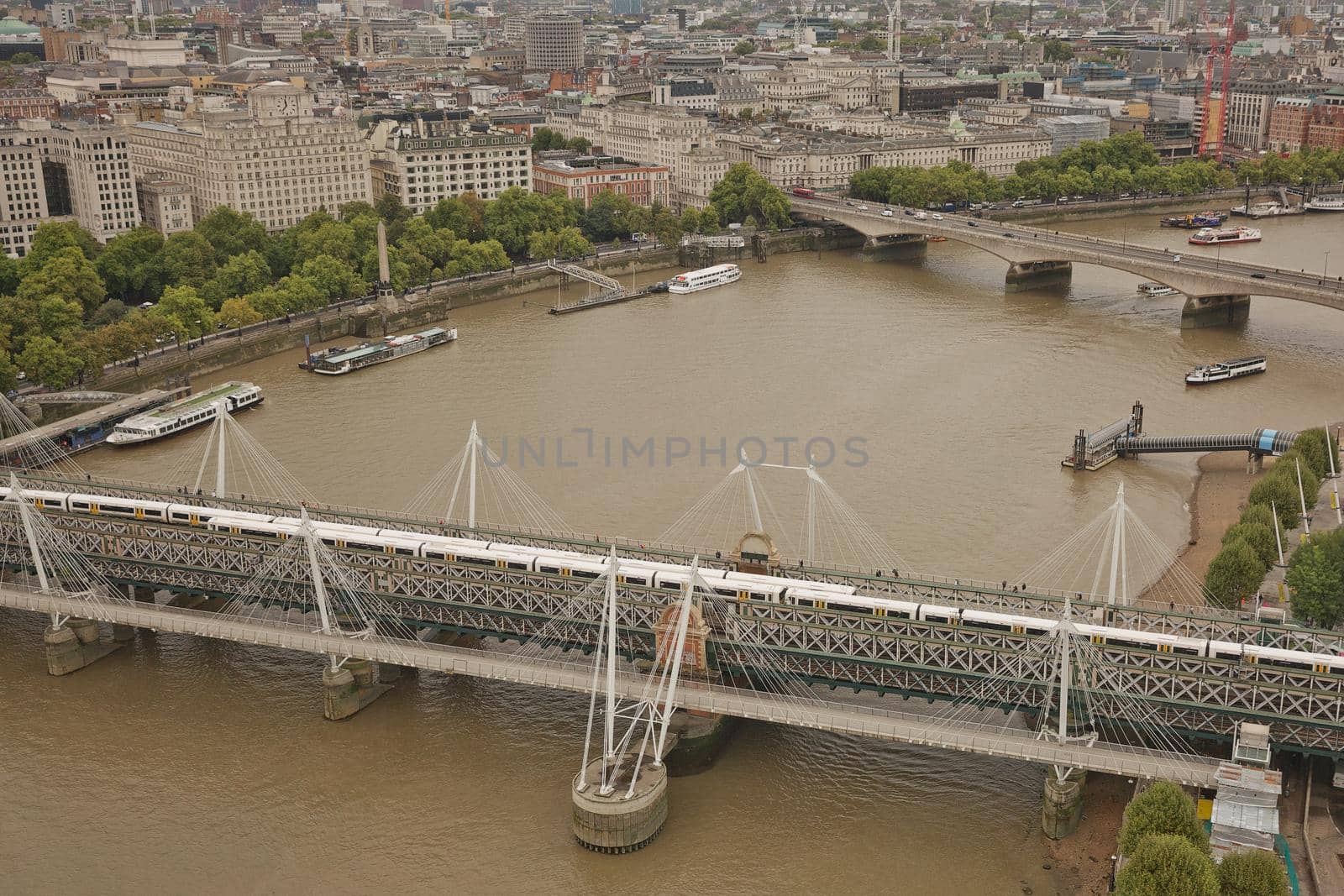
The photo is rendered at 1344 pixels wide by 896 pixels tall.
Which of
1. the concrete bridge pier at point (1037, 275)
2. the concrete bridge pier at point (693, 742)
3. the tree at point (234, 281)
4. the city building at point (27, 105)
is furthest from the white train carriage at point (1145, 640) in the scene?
the city building at point (27, 105)

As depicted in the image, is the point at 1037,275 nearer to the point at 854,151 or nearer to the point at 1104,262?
the point at 1104,262

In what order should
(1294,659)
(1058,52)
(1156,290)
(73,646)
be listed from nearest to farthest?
1. (1294,659)
2. (73,646)
3. (1156,290)
4. (1058,52)

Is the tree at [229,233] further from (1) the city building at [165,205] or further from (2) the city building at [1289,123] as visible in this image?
(2) the city building at [1289,123]

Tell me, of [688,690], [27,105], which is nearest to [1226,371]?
[688,690]

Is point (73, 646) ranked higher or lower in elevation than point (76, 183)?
lower

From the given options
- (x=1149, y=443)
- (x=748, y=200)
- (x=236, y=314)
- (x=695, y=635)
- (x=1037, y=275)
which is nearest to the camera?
(x=695, y=635)

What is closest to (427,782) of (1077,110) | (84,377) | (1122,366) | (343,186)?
(84,377)

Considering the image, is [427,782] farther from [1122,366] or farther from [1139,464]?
[1122,366]
